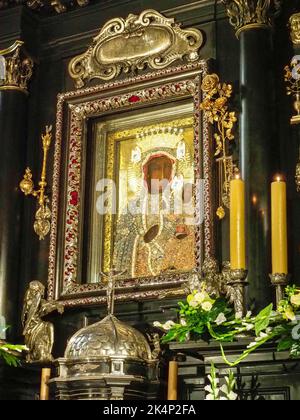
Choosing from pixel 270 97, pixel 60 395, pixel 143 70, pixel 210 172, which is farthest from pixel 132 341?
pixel 143 70

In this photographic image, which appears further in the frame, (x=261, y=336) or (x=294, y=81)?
(x=294, y=81)

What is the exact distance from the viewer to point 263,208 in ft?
19.5

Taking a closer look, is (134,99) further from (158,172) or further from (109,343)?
(109,343)

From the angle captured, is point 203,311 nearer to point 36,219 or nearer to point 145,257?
point 145,257

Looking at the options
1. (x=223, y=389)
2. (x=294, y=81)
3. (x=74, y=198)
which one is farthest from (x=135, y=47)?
(x=223, y=389)

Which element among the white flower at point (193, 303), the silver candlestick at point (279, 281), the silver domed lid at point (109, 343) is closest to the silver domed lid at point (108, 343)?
the silver domed lid at point (109, 343)

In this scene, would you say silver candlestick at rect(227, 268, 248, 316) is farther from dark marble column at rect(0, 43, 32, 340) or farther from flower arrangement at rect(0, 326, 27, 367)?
dark marble column at rect(0, 43, 32, 340)

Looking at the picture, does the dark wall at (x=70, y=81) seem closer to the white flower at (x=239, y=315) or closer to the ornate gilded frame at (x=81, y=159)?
the ornate gilded frame at (x=81, y=159)

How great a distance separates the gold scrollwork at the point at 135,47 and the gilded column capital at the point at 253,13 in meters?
0.40

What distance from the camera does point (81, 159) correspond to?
713 centimetres

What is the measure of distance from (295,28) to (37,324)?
2.73 metres

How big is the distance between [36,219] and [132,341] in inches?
73.2

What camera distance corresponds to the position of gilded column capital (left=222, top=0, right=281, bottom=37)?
6.47m

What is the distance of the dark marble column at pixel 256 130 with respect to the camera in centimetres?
580
